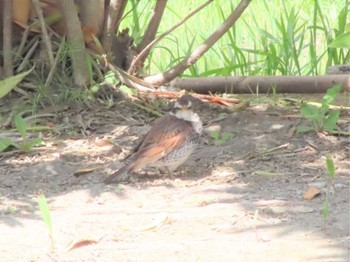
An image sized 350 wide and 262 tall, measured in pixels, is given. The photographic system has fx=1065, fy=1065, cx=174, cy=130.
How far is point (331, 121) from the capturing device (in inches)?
262

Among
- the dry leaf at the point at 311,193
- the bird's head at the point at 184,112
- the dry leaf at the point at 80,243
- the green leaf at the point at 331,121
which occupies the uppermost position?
the bird's head at the point at 184,112

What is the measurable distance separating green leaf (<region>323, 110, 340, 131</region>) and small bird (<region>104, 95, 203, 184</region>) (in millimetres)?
788

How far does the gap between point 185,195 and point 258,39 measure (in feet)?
12.6

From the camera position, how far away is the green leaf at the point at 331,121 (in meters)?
6.63

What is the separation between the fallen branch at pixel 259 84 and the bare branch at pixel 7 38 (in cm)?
124

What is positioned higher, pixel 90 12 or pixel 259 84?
pixel 90 12

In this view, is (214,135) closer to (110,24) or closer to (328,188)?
(328,188)

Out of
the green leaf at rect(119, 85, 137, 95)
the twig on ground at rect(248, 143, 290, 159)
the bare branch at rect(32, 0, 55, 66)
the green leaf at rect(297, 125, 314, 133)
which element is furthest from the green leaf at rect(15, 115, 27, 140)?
the green leaf at rect(297, 125, 314, 133)

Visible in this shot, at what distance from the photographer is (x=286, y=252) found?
15.7 ft

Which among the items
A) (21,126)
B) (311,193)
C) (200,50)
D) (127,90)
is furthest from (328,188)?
(127,90)

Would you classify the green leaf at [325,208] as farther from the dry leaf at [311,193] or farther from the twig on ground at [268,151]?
the twig on ground at [268,151]

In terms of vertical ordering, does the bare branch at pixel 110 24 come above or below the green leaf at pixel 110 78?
above

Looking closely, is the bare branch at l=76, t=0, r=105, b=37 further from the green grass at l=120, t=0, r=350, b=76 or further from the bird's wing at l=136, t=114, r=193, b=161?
the bird's wing at l=136, t=114, r=193, b=161

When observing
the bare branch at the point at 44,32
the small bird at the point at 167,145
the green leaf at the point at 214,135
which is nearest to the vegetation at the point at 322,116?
the green leaf at the point at 214,135
